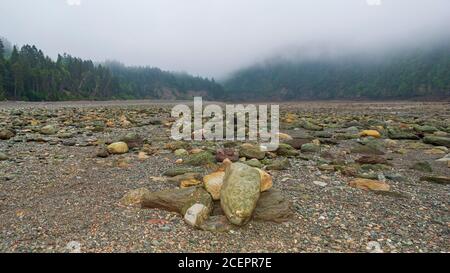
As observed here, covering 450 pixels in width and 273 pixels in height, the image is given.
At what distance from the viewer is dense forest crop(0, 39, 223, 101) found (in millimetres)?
58938

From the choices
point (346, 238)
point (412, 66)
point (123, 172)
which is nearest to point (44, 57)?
point (123, 172)

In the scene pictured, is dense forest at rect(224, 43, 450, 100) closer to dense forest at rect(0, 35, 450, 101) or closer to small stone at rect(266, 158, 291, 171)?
dense forest at rect(0, 35, 450, 101)

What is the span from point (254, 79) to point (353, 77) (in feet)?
207

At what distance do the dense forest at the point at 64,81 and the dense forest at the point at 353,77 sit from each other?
35810 millimetres

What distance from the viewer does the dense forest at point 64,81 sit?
5894 centimetres

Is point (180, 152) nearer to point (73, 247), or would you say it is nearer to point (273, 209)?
point (273, 209)

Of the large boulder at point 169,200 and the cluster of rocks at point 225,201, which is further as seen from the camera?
the large boulder at point 169,200

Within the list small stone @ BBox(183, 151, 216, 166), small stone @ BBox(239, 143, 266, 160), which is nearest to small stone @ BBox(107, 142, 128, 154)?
small stone @ BBox(183, 151, 216, 166)

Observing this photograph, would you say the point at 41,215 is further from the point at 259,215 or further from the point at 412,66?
the point at 412,66

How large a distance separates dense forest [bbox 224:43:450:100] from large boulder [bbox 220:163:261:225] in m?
92.7

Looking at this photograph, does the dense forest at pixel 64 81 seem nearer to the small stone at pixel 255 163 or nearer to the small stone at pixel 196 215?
the small stone at pixel 255 163

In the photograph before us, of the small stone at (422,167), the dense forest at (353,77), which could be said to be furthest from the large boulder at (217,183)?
the dense forest at (353,77)
